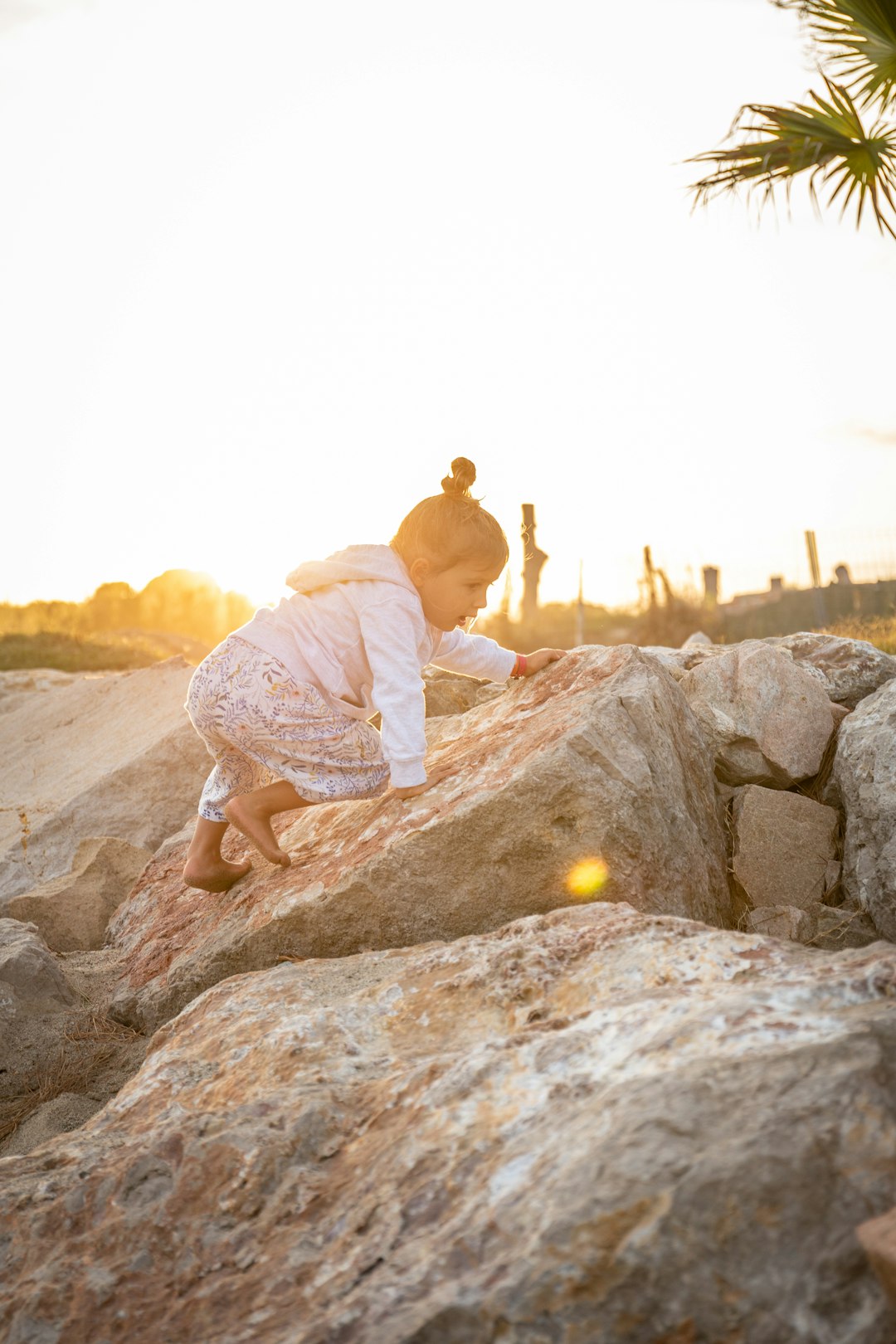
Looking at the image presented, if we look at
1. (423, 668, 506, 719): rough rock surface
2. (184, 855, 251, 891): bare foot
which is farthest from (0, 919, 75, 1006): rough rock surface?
(423, 668, 506, 719): rough rock surface

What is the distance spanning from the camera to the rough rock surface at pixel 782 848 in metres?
3.04

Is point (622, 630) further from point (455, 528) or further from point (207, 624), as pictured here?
point (455, 528)

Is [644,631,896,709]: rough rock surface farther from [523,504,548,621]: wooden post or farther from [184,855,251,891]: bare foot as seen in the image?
[523,504,548,621]: wooden post

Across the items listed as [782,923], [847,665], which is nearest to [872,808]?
[782,923]

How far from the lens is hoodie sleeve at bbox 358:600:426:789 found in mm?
2859

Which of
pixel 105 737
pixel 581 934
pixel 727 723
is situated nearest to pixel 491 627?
pixel 105 737

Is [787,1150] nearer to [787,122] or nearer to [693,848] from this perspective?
[693,848]

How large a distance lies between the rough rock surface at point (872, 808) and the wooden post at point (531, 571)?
10501 millimetres

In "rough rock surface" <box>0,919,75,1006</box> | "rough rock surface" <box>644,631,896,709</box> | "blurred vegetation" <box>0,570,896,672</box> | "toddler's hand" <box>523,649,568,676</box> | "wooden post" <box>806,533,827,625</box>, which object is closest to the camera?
"rough rock surface" <box>0,919,75,1006</box>

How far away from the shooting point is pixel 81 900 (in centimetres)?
398

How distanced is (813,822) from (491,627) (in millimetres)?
12185

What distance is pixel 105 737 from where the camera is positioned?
22.4ft

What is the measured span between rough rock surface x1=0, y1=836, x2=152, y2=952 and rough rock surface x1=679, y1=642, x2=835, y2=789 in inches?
92.1

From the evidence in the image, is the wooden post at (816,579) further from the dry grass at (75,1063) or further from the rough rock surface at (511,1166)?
the rough rock surface at (511,1166)
